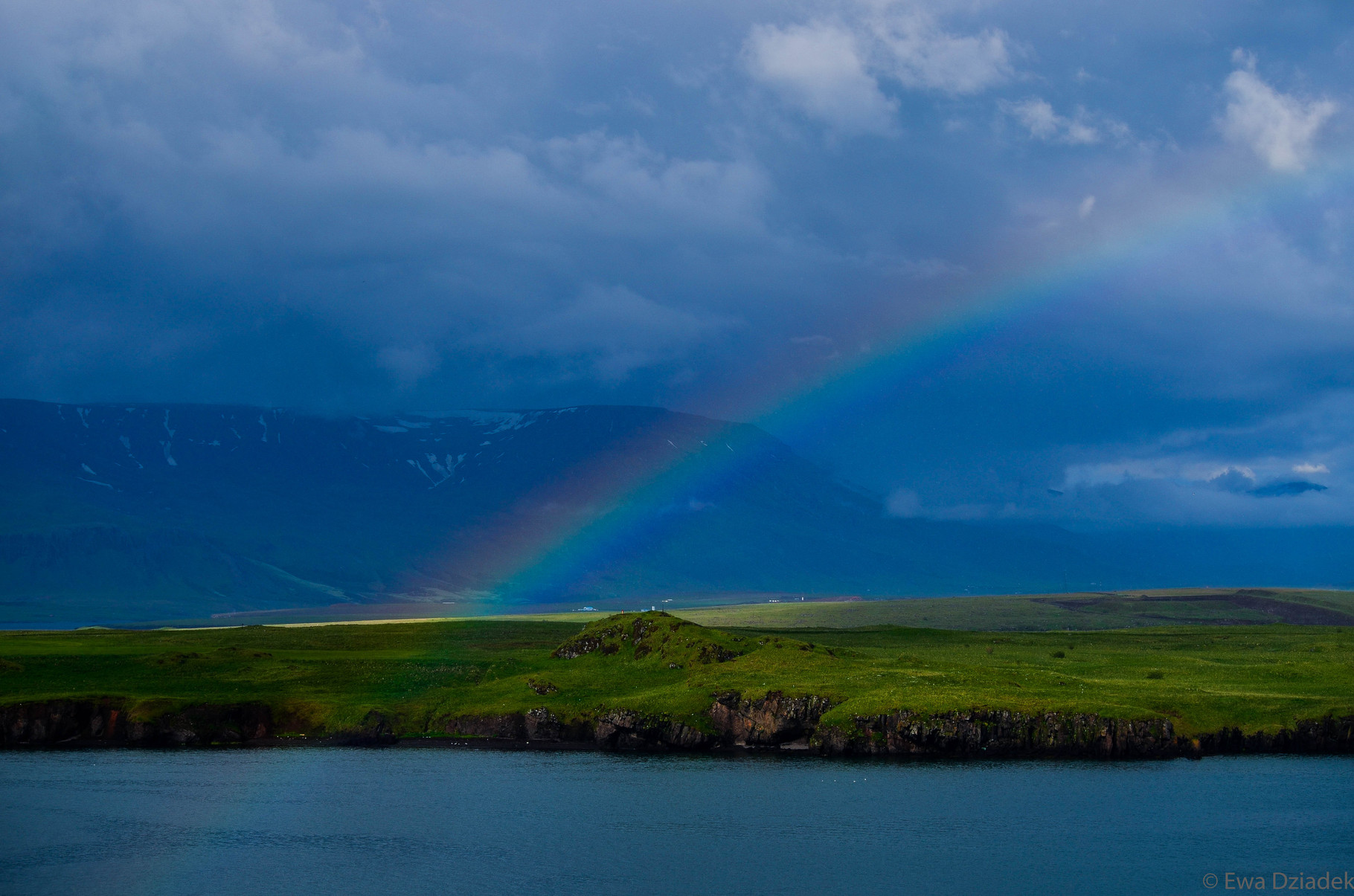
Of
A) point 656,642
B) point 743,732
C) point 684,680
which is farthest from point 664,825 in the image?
point 656,642

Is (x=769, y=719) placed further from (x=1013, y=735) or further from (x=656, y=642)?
(x=656, y=642)

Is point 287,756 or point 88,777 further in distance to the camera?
point 287,756

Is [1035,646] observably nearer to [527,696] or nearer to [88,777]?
[527,696]

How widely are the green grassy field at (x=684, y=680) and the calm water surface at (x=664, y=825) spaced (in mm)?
8927

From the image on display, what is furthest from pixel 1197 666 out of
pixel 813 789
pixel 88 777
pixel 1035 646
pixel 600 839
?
pixel 88 777

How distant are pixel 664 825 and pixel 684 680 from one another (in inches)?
1474

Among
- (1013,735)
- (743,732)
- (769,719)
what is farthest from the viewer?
(743,732)

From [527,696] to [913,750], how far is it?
1410 inches

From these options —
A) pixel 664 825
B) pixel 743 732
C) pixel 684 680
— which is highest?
pixel 684 680

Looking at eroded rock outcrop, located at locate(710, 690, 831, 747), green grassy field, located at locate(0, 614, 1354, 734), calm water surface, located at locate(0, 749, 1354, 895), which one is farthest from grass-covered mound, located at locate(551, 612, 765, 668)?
calm water surface, located at locate(0, 749, 1354, 895)

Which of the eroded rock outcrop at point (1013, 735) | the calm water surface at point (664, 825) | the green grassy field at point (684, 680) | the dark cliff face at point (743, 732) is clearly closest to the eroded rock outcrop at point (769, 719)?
the dark cliff face at point (743, 732)

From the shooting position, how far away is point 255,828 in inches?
2908

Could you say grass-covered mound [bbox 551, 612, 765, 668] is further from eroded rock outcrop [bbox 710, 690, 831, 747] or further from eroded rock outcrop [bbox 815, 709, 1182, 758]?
eroded rock outcrop [bbox 815, 709, 1182, 758]

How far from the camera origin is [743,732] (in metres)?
98.4
